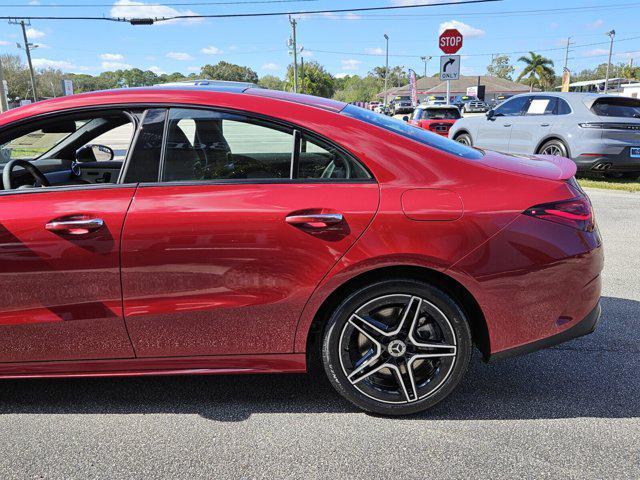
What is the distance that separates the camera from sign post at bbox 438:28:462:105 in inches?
727

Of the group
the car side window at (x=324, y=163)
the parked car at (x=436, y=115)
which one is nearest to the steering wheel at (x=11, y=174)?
the car side window at (x=324, y=163)

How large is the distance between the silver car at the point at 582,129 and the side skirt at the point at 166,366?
8986mm

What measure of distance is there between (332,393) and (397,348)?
0.59m

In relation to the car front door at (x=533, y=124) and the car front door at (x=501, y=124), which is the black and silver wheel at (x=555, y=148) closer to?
the car front door at (x=533, y=124)

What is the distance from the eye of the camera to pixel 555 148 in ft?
33.6

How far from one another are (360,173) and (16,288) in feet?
5.80

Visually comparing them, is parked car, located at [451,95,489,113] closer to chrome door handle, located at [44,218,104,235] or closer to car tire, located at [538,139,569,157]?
car tire, located at [538,139,569,157]

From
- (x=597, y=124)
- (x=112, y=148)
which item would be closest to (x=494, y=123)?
(x=597, y=124)

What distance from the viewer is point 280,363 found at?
2.66 m

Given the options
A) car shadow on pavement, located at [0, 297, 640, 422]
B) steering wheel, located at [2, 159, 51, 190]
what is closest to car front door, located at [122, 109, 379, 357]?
car shadow on pavement, located at [0, 297, 640, 422]

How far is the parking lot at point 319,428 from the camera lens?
2354 mm

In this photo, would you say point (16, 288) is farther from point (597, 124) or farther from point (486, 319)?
point (597, 124)

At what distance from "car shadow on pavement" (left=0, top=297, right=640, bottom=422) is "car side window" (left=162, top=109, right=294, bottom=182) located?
1251 millimetres

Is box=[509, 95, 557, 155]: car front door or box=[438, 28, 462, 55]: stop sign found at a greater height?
box=[438, 28, 462, 55]: stop sign
